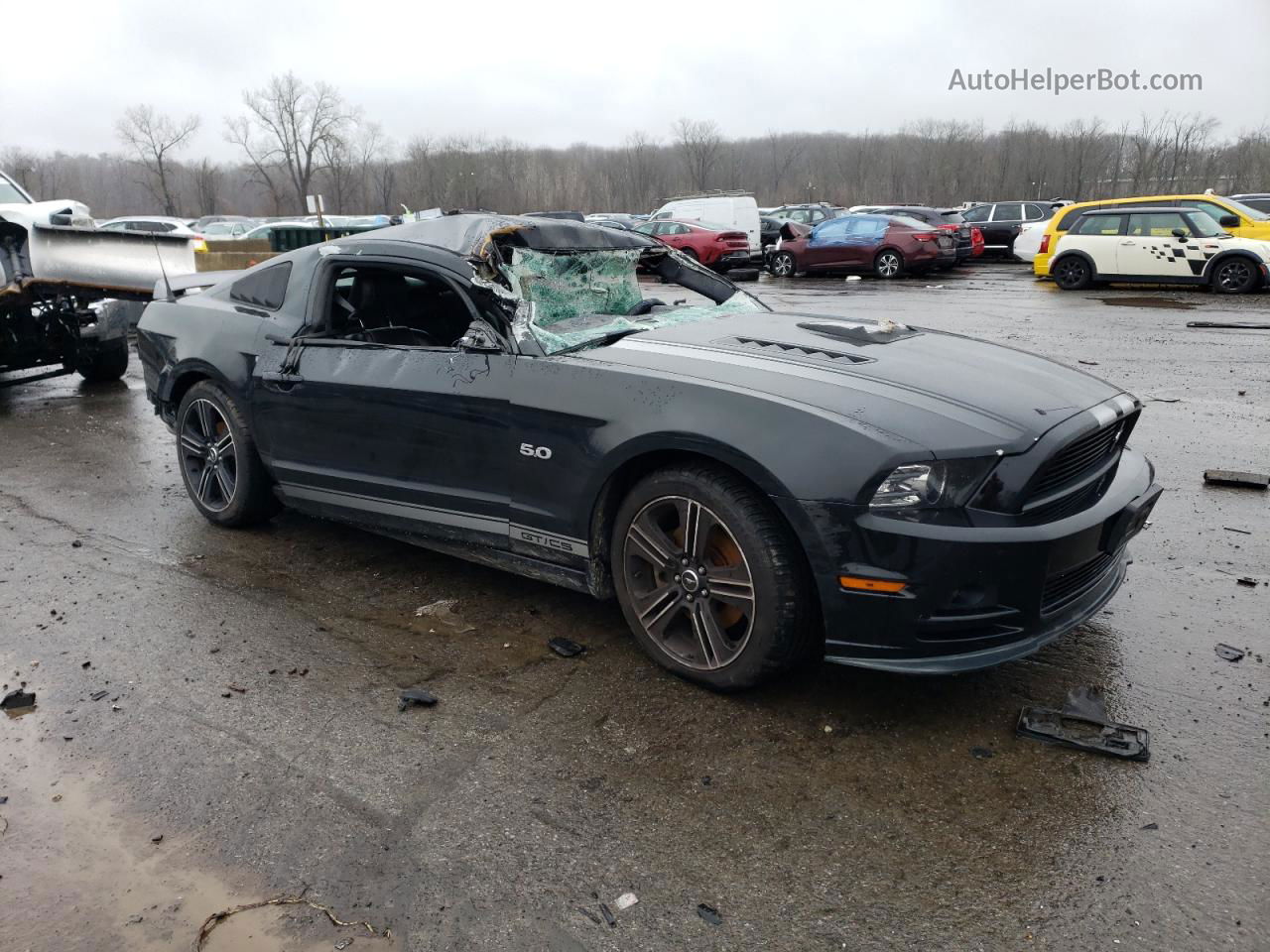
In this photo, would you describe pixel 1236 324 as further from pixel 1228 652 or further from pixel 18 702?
pixel 18 702

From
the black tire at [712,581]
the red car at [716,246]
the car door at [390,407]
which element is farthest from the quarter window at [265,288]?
the red car at [716,246]

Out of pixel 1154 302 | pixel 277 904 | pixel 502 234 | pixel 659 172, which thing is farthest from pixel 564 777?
pixel 659 172

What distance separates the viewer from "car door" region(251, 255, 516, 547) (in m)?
3.94

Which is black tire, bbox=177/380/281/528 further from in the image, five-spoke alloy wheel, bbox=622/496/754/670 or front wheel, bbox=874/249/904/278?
front wheel, bbox=874/249/904/278

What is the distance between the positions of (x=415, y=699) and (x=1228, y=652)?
301 cm

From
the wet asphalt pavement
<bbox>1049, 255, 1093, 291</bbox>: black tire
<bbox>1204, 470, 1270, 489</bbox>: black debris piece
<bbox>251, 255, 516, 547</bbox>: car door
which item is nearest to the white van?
<bbox>1049, 255, 1093, 291</bbox>: black tire

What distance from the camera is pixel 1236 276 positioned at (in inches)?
624

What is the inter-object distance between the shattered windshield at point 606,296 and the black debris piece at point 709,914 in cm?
214

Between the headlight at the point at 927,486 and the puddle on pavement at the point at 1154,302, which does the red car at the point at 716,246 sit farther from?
the headlight at the point at 927,486

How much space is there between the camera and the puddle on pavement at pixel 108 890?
7.81 ft

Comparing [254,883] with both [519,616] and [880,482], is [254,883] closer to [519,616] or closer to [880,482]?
[519,616]

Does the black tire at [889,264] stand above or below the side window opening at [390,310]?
below

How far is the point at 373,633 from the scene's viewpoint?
4.05 m

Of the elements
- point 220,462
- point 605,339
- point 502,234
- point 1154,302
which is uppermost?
point 502,234
